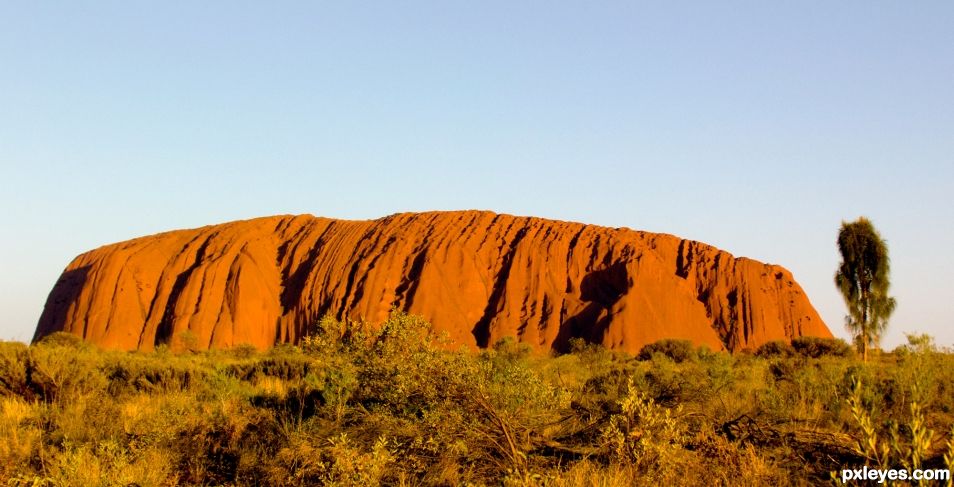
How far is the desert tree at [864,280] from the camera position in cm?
2705

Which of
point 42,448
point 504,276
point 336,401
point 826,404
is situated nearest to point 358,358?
point 336,401

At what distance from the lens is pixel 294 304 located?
180 feet

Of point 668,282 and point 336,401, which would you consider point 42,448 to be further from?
point 668,282

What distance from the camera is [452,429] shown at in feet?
20.3

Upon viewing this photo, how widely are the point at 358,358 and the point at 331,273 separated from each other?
1919 inches

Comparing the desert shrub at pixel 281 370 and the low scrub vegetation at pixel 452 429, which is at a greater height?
the low scrub vegetation at pixel 452 429

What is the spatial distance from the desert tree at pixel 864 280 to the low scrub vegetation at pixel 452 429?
18394 mm

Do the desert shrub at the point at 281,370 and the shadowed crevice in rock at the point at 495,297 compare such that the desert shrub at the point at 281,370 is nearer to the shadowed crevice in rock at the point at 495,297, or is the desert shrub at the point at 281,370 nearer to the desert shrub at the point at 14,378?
the desert shrub at the point at 14,378

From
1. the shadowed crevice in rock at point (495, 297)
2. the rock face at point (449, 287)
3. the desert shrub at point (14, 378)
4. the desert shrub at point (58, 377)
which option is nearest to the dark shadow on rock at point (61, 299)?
the rock face at point (449, 287)

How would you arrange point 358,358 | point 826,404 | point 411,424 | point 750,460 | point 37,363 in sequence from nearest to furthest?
point 750,460 < point 411,424 < point 358,358 < point 826,404 < point 37,363

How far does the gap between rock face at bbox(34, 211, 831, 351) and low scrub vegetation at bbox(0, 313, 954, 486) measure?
37.2m

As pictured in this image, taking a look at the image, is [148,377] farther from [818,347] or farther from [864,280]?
[818,347]

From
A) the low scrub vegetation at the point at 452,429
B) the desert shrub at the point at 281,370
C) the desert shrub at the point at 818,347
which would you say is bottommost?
the desert shrub at the point at 818,347

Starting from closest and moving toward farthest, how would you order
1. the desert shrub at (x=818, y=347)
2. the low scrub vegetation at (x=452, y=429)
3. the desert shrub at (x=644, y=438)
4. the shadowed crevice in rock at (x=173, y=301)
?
the desert shrub at (x=644, y=438) < the low scrub vegetation at (x=452, y=429) < the desert shrub at (x=818, y=347) < the shadowed crevice in rock at (x=173, y=301)
